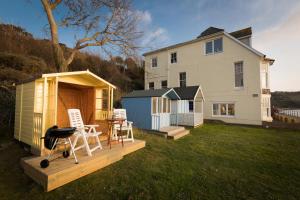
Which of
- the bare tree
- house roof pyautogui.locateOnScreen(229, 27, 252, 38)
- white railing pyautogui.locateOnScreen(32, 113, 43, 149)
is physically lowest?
white railing pyautogui.locateOnScreen(32, 113, 43, 149)

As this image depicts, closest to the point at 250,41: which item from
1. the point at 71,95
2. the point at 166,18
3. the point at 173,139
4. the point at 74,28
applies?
the point at 166,18

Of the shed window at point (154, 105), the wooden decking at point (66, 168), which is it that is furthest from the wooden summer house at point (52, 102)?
the shed window at point (154, 105)

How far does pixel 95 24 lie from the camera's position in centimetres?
805

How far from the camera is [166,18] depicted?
9648mm

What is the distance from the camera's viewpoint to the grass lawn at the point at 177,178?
2900 mm

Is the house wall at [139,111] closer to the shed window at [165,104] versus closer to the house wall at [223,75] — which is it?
Result: the shed window at [165,104]

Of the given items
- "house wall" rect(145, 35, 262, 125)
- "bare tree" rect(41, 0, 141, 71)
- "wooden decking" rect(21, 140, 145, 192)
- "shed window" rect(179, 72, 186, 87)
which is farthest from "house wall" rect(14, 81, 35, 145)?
"shed window" rect(179, 72, 186, 87)

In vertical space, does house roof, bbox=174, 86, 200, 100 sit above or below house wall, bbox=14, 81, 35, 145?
above

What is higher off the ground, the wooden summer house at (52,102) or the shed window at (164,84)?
the shed window at (164,84)

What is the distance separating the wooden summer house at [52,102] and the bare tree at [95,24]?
6.26ft

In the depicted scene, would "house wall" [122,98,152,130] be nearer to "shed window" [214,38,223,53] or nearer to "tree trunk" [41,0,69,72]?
"tree trunk" [41,0,69,72]

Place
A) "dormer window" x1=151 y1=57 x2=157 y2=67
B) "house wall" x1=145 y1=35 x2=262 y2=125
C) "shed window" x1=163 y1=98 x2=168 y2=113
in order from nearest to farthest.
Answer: "shed window" x1=163 y1=98 x2=168 y2=113, "house wall" x1=145 y1=35 x2=262 y2=125, "dormer window" x1=151 y1=57 x2=157 y2=67

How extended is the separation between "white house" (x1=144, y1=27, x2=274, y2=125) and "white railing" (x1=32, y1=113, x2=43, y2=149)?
9194mm

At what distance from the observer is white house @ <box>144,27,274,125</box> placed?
1208cm
